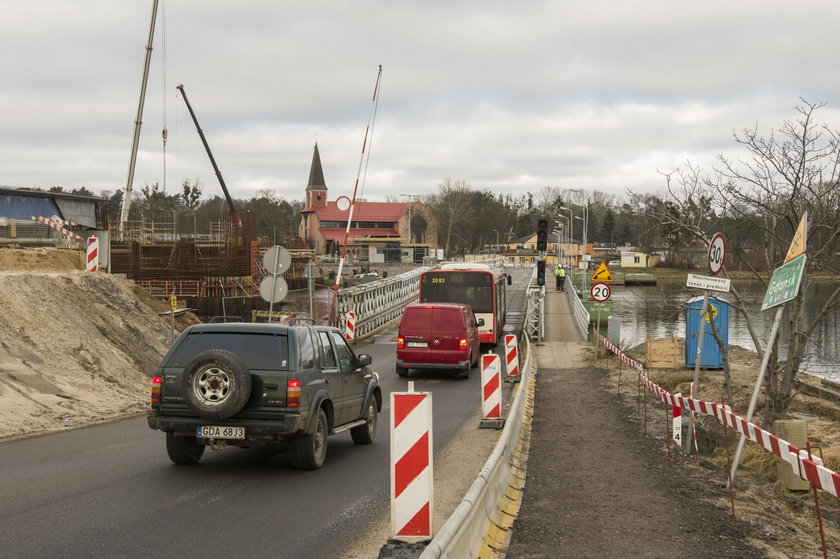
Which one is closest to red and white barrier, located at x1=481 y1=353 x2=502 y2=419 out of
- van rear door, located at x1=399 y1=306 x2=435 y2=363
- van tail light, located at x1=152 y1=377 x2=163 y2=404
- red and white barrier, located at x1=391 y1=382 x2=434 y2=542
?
van tail light, located at x1=152 y1=377 x2=163 y2=404

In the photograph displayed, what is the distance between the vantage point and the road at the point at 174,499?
623 cm

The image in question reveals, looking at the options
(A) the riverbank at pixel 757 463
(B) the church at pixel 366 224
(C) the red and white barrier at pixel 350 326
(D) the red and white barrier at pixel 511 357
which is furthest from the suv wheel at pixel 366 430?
(B) the church at pixel 366 224

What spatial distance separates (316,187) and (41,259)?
124544 millimetres

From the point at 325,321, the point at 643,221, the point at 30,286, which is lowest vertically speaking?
the point at 325,321

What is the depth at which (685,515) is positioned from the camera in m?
7.67

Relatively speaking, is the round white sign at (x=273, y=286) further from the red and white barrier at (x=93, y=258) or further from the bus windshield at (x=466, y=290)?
the bus windshield at (x=466, y=290)

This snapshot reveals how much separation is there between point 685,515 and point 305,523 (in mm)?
3490

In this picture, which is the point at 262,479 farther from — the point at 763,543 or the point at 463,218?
the point at 463,218

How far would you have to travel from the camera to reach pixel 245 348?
29.2 ft

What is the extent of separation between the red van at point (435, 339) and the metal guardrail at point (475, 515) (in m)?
12.4

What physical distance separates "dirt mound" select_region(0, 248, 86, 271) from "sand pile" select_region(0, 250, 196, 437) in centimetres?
554

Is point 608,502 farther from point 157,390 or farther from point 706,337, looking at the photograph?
point 706,337

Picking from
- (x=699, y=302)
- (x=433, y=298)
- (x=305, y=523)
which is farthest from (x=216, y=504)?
(x=433, y=298)

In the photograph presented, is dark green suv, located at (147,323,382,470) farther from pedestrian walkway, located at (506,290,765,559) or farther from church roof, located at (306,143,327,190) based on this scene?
church roof, located at (306,143,327,190)
